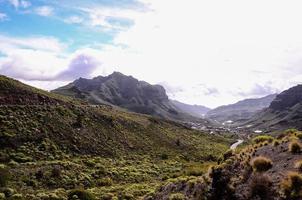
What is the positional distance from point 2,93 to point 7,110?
1076 centimetres

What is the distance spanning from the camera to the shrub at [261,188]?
860 inches

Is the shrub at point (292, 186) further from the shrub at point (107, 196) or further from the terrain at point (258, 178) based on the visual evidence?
the shrub at point (107, 196)

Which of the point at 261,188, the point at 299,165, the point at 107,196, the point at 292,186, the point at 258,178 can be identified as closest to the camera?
the point at 292,186

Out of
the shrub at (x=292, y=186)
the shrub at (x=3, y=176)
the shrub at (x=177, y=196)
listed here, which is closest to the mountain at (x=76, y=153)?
the shrub at (x=3, y=176)

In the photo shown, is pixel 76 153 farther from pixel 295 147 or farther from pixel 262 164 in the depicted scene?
pixel 295 147

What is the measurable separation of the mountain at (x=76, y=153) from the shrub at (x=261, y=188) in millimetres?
23508

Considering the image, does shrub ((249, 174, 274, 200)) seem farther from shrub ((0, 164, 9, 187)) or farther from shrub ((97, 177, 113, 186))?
shrub ((97, 177, 113, 186))

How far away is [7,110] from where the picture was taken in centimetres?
7781

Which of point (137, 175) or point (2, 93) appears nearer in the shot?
point (137, 175)

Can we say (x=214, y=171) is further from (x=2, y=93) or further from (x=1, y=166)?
(x=2, y=93)

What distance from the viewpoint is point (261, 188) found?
885 inches

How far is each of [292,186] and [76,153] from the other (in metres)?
56.1

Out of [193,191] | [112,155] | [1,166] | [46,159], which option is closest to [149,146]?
[112,155]

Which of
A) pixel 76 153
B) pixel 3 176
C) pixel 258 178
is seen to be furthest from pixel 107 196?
pixel 76 153
